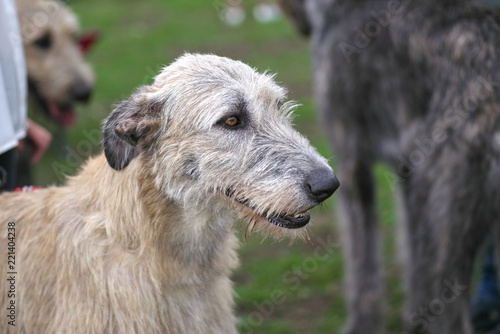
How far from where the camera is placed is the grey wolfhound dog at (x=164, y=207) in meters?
2.76

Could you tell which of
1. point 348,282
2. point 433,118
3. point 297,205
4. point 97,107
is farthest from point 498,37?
point 97,107

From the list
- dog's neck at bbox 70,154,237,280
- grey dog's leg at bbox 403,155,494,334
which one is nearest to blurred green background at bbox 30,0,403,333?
dog's neck at bbox 70,154,237,280

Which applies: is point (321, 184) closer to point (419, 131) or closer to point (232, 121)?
point (232, 121)

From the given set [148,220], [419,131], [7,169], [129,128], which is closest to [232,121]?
[129,128]

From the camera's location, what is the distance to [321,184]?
103 inches

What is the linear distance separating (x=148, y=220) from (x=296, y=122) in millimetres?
5259

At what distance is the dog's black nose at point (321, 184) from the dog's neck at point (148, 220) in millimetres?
523

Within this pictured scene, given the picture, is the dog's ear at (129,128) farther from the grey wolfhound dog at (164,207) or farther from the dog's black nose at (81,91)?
the dog's black nose at (81,91)

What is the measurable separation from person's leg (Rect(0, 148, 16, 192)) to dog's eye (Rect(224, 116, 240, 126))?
1525mm

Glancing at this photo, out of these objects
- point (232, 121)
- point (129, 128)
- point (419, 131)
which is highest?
point (419, 131)

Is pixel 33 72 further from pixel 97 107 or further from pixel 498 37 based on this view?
pixel 498 37

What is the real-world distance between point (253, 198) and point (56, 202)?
3.20ft

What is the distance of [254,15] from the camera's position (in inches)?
513

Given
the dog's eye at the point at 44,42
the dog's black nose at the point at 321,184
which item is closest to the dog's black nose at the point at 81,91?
the dog's eye at the point at 44,42
